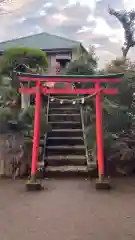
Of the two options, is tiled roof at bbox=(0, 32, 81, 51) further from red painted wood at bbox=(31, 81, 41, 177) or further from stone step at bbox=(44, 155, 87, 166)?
red painted wood at bbox=(31, 81, 41, 177)

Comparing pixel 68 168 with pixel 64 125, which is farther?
pixel 64 125

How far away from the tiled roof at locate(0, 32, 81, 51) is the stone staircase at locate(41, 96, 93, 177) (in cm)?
545

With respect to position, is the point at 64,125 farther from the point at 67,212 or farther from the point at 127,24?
the point at 127,24

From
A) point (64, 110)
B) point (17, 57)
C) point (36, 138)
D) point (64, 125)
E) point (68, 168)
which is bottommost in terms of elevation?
point (68, 168)

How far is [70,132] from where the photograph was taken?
971 cm

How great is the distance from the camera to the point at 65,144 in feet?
30.6

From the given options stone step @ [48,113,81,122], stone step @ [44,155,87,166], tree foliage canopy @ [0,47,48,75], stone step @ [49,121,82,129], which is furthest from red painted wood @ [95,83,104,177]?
tree foliage canopy @ [0,47,48,75]

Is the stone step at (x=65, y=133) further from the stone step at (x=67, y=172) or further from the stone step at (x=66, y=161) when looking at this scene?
the stone step at (x=67, y=172)

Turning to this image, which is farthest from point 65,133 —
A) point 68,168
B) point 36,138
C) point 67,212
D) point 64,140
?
point 67,212

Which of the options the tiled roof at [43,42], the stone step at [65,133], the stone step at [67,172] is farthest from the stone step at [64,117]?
the tiled roof at [43,42]

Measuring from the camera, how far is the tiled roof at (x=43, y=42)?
1582 centimetres

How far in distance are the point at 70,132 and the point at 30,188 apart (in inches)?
134

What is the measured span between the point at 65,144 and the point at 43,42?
8785 millimetres

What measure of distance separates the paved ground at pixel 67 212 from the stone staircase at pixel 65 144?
84cm
